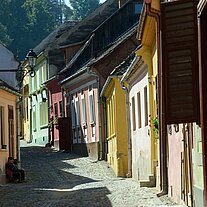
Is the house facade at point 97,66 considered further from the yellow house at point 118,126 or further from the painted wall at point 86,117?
the yellow house at point 118,126

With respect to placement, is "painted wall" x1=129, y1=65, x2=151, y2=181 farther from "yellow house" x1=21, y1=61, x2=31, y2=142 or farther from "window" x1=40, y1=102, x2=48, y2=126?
"yellow house" x1=21, y1=61, x2=31, y2=142

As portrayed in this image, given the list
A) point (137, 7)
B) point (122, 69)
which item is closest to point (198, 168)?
point (122, 69)

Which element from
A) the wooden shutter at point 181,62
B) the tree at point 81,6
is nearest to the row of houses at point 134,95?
the wooden shutter at point 181,62

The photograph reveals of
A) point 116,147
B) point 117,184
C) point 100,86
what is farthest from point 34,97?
point 117,184

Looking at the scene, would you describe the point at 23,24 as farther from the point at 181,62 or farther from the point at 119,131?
the point at 181,62

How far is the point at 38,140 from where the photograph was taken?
167 ft

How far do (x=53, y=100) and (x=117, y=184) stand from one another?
2331 cm

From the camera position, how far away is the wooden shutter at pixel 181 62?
11.5m

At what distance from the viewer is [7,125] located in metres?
27.3

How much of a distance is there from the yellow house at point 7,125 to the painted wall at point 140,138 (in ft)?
14.8

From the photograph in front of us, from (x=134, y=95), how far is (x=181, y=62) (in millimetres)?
13061

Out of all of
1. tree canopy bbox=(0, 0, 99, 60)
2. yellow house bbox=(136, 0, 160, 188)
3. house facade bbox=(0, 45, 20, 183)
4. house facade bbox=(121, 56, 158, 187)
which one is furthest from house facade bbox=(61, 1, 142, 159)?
tree canopy bbox=(0, 0, 99, 60)

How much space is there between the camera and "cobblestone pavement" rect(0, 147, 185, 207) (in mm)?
17577

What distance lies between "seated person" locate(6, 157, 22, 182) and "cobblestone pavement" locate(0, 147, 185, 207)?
1.33ft
